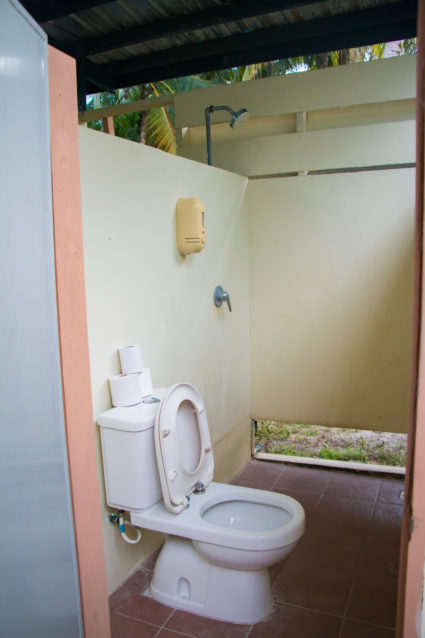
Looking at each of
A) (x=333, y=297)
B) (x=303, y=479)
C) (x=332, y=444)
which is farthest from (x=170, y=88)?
(x=303, y=479)

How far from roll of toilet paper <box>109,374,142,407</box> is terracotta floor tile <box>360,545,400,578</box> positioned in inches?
51.2

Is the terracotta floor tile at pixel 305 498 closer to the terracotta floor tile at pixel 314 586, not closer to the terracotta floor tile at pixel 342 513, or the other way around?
the terracotta floor tile at pixel 342 513

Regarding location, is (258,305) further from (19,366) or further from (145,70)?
(19,366)

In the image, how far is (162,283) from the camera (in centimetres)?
227

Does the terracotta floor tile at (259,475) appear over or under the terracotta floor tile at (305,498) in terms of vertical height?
over

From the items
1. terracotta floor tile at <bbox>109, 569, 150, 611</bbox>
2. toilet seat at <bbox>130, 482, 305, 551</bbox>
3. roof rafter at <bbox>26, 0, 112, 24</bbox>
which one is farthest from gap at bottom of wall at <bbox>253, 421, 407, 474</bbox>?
roof rafter at <bbox>26, 0, 112, 24</bbox>

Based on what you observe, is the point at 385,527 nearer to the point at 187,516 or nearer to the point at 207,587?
the point at 207,587

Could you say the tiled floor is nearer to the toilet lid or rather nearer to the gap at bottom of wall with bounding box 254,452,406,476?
the gap at bottom of wall with bounding box 254,452,406,476

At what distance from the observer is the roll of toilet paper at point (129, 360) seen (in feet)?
6.43

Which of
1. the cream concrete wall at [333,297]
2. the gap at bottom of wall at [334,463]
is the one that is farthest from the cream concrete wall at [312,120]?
the gap at bottom of wall at [334,463]

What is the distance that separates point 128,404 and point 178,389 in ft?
0.67

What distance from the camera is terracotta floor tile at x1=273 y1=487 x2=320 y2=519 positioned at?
9.05 feet

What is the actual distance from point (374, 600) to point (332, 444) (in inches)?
65.6

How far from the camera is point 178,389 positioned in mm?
1974
